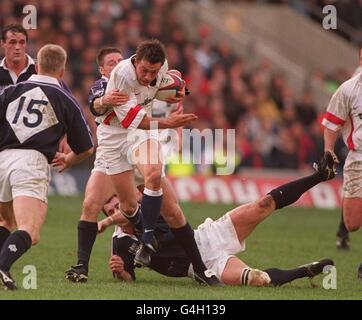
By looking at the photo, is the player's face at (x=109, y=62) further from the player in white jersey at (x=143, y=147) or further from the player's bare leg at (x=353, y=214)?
the player's bare leg at (x=353, y=214)

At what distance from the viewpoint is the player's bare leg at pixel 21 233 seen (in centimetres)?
854

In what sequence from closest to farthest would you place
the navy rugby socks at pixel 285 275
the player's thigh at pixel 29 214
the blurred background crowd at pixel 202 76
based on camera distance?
the player's thigh at pixel 29 214 → the navy rugby socks at pixel 285 275 → the blurred background crowd at pixel 202 76

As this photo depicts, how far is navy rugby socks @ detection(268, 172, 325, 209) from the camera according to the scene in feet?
30.9

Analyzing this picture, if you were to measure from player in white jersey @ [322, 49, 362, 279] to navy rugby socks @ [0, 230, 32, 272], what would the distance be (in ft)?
10.3

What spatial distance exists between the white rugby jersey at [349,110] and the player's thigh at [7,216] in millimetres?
3016

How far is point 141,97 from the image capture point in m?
9.88

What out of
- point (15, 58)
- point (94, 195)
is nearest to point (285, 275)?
point (94, 195)

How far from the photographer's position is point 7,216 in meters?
9.59

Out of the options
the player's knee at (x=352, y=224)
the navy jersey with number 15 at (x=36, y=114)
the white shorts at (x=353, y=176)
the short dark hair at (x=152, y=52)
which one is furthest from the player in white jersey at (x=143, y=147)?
the white shorts at (x=353, y=176)

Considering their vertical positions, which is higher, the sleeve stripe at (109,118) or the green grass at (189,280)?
the sleeve stripe at (109,118)

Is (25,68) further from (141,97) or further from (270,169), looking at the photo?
(270,169)

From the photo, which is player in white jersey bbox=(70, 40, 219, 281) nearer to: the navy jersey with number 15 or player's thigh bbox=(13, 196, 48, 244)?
the navy jersey with number 15
